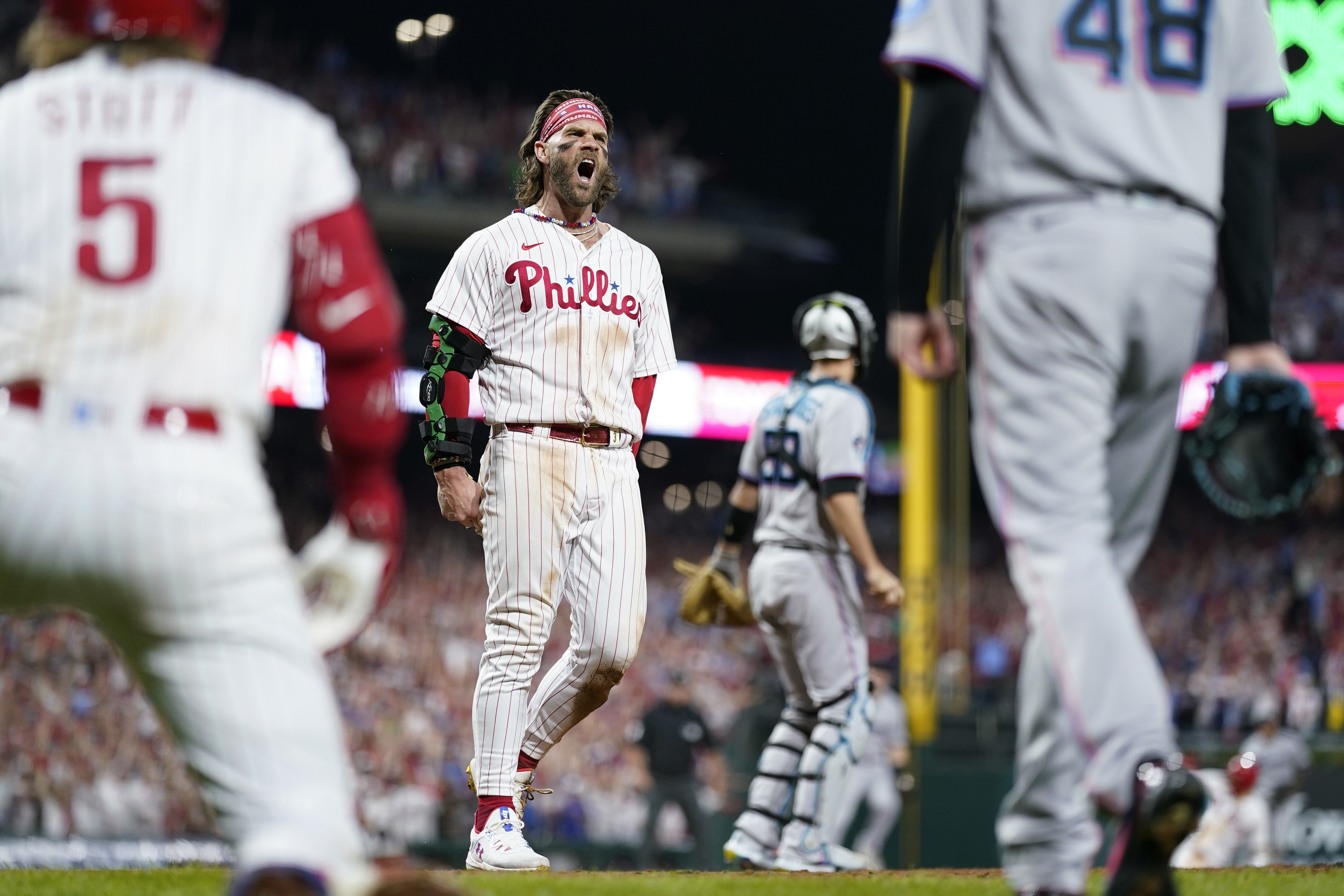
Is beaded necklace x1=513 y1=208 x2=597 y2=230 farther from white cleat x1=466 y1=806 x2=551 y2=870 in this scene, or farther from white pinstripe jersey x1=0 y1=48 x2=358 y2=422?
white pinstripe jersey x1=0 y1=48 x2=358 y2=422

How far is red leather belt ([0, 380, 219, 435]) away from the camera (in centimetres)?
211

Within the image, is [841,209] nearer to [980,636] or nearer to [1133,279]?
[980,636]

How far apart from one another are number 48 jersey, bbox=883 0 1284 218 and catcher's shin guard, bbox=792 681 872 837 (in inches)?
132

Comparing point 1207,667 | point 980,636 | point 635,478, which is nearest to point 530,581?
point 635,478

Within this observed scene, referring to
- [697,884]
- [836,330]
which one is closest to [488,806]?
[697,884]

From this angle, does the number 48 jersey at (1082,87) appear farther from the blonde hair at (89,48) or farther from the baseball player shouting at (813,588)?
the baseball player shouting at (813,588)

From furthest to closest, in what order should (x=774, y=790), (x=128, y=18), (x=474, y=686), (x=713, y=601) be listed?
(x=474, y=686) → (x=713, y=601) → (x=774, y=790) → (x=128, y=18)

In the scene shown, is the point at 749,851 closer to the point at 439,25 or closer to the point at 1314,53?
the point at 1314,53

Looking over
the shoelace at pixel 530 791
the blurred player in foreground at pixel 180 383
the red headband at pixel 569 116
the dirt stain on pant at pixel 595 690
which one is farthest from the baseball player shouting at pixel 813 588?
the blurred player in foreground at pixel 180 383

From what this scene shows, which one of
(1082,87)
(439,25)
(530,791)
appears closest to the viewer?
(1082,87)

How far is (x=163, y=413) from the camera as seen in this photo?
211 centimetres

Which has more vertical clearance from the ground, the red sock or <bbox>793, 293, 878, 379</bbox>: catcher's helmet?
<bbox>793, 293, 878, 379</bbox>: catcher's helmet

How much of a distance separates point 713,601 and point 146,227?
459 cm

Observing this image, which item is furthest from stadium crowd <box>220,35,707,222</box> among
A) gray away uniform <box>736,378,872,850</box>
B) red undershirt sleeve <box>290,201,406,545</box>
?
red undershirt sleeve <box>290,201,406,545</box>
